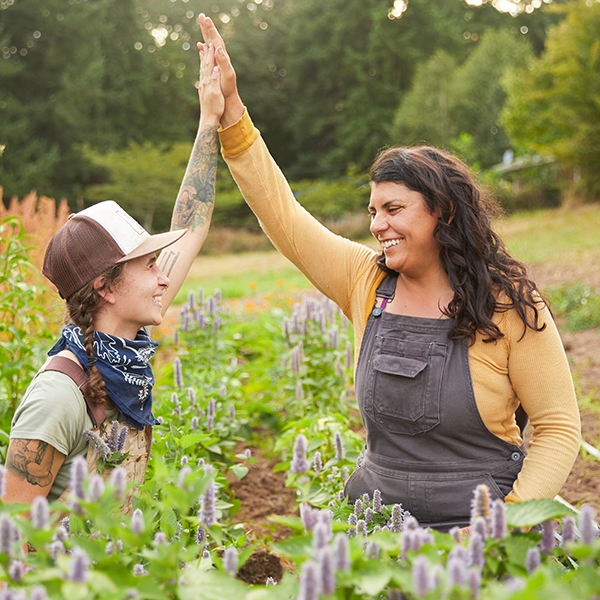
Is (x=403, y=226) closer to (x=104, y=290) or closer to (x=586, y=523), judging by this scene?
(x=104, y=290)

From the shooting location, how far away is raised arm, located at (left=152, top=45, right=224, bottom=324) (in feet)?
7.29

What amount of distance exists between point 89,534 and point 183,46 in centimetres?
3636

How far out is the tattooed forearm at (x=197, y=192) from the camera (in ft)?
7.75

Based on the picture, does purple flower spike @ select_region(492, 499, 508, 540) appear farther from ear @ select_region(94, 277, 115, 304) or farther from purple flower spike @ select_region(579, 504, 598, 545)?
ear @ select_region(94, 277, 115, 304)

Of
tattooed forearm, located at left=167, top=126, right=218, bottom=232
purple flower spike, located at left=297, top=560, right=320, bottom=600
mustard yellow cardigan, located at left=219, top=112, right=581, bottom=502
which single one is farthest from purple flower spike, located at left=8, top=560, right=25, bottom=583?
tattooed forearm, located at left=167, top=126, right=218, bottom=232

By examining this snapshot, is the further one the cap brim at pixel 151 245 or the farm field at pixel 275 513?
the cap brim at pixel 151 245

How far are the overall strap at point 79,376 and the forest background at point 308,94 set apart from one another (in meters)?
17.0

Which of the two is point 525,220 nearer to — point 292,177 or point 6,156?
point 292,177

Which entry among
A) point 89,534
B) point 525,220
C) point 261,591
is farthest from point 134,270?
point 525,220

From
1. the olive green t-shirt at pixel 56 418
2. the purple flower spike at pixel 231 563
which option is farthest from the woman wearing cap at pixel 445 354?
the purple flower spike at pixel 231 563

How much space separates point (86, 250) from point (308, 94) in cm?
3445

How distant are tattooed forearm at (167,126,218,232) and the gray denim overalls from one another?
91 cm

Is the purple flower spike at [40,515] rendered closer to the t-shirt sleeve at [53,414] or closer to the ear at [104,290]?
the t-shirt sleeve at [53,414]

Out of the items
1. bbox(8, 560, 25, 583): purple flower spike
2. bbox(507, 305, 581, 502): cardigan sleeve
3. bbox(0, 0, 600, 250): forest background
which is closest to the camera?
bbox(8, 560, 25, 583): purple flower spike
